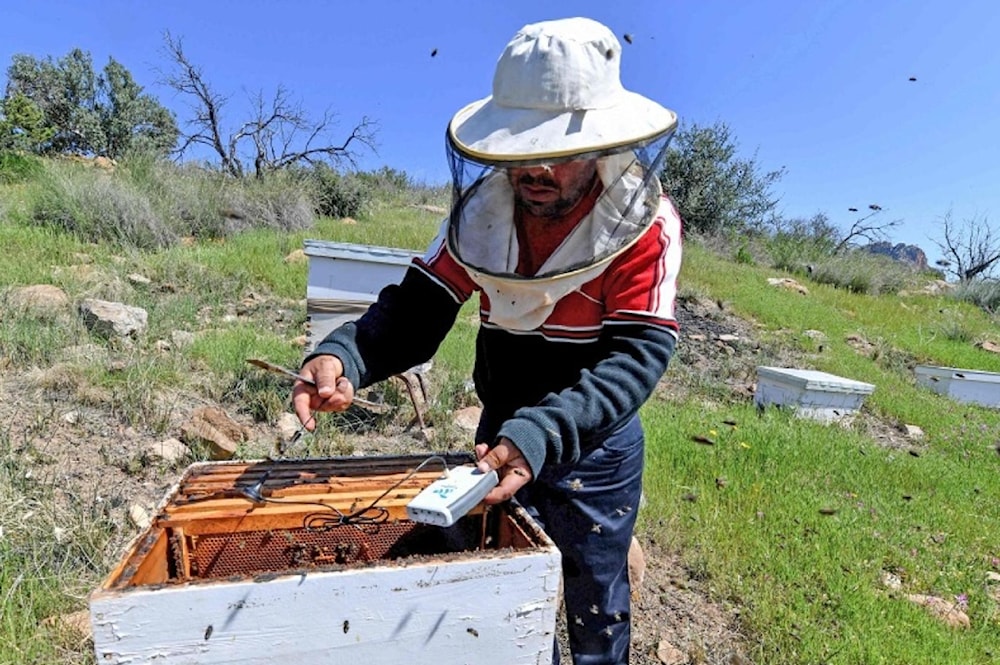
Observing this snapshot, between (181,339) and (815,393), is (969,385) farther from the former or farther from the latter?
(181,339)

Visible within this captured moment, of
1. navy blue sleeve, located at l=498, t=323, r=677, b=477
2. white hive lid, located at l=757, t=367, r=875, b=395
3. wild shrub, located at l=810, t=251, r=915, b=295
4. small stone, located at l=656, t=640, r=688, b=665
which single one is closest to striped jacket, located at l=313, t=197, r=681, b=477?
navy blue sleeve, located at l=498, t=323, r=677, b=477

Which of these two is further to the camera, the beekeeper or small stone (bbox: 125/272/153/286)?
small stone (bbox: 125/272/153/286)

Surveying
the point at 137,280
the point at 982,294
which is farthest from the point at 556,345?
the point at 982,294

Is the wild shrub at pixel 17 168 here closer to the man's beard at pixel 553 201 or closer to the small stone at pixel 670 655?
the man's beard at pixel 553 201

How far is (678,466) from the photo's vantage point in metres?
3.73

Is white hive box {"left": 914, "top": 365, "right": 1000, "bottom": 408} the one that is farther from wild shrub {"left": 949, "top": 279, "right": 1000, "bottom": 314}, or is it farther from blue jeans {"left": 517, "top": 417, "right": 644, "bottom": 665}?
wild shrub {"left": 949, "top": 279, "right": 1000, "bottom": 314}

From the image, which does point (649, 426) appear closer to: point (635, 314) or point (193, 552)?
point (635, 314)

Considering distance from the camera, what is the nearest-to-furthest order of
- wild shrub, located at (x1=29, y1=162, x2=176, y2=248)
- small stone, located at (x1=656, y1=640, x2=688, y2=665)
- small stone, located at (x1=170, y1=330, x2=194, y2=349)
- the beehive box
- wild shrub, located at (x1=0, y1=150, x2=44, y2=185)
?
the beehive box < small stone, located at (x1=656, y1=640, x2=688, y2=665) < small stone, located at (x1=170, y1=330, x2=194, y2=349) < wild shrub, located at (x1=29, y1=162, x2=176, y2=248) < wild shrub, located at (x1=0, y1=150, x2=44, y2=185)

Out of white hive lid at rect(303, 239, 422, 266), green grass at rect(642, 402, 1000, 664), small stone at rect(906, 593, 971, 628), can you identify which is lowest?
small stone at rect(906, 593, 971, 628)

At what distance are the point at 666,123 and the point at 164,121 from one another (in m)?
21.0

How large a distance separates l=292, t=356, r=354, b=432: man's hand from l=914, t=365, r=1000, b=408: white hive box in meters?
7.72

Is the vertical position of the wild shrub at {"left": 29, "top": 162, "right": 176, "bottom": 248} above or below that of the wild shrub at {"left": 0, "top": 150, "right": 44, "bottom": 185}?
below

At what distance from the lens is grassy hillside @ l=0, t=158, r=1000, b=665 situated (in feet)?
7.69

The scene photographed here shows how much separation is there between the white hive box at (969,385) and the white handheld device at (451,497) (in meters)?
7.77
